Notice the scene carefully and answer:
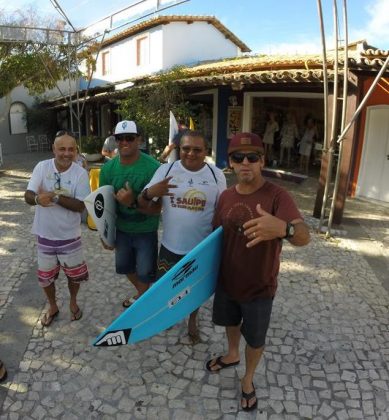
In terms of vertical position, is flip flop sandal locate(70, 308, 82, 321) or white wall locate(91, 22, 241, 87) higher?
white wall locate(91, 22, 241, 87)

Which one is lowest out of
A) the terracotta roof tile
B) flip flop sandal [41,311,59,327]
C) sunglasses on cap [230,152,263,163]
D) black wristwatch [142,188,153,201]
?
flip flop sandal [41,311,59,327]

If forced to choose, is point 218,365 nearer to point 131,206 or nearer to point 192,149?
point 131,206

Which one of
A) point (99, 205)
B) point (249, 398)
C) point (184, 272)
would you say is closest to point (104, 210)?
point (99, 205)

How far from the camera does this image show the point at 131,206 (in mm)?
2877

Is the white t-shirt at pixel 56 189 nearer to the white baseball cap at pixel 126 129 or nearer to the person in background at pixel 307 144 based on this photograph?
the white baseball cap at pixel 126 129

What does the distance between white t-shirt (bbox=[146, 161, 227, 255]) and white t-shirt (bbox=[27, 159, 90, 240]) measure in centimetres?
69

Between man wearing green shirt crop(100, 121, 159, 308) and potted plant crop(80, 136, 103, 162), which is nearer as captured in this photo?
man wearing green shirt crop(100, 121, 159, 308)

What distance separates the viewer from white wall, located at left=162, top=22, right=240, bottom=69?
16625mm

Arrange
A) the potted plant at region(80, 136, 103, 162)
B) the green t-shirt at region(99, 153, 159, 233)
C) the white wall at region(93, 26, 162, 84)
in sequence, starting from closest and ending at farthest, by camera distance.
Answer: the green t-shirt at region(99, 153, 159, 233)
the potted plant at region(80, 136, 103, 162)
the white wall at region(93, 26, 162, 84)

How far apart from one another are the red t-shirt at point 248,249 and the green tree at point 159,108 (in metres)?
7.73

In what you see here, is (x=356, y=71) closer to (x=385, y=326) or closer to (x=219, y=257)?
(x=385, y=326)

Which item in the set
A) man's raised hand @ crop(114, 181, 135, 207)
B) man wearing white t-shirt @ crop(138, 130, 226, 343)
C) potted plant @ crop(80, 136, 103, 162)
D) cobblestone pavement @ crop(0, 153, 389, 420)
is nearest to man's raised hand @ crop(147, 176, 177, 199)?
man wearing white t-shirt @ crop(138, 130, 226, 343)

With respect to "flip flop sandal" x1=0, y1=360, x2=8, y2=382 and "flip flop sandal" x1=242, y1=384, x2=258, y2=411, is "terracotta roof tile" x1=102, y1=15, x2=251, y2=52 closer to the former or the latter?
"flip flop sandal" x1=0, y1=360, x2=8, y2=382

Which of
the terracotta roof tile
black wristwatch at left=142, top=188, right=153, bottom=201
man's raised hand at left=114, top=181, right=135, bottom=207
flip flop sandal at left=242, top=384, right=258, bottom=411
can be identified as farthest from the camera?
the terracotta roof tile
